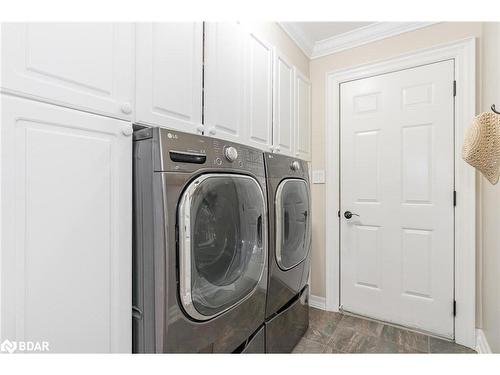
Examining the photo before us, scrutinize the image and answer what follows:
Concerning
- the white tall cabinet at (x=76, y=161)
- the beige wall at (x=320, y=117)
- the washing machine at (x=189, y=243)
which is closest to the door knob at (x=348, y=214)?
the beige wall at (x=320, y=117)

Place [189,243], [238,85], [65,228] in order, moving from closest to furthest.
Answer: [65,228] < [189,243] < [238,85]

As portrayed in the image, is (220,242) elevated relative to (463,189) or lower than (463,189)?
lower

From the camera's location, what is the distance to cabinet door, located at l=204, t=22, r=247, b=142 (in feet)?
4.30

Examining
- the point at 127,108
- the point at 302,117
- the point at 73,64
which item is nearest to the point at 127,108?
the point at 127,108

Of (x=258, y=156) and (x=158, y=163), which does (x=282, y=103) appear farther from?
(x=158, y=163)

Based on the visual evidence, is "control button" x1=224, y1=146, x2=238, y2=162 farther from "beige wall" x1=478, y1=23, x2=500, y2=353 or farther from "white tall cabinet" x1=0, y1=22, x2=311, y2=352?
A: "beige wall" x1=478, y1=23, x2=500, y2=353

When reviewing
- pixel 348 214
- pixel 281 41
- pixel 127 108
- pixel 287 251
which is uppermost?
pixel 281 41

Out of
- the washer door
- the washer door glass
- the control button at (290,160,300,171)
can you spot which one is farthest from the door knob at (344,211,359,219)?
the washer door

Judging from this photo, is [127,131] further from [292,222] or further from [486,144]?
[486,144]

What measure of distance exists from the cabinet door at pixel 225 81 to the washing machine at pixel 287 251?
0.95ft

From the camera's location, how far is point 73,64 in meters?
0.80

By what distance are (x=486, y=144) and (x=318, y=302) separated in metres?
1.90

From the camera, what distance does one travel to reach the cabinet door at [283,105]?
195cm

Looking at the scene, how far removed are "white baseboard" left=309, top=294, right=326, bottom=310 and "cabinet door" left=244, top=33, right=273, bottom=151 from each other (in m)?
1.60
